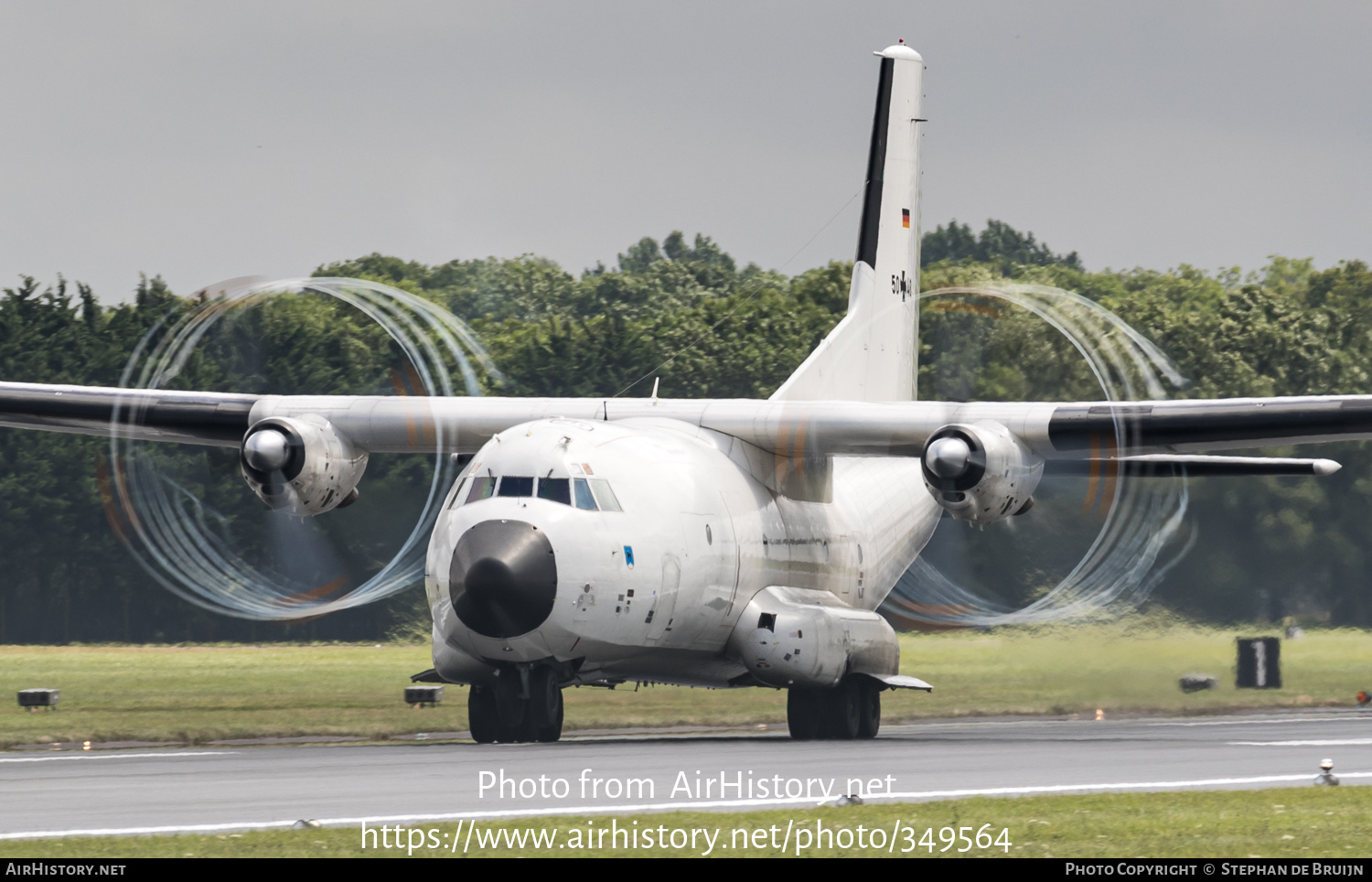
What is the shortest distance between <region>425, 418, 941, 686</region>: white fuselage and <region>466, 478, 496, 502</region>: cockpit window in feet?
0.21

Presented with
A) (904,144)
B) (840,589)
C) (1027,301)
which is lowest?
(840,589)

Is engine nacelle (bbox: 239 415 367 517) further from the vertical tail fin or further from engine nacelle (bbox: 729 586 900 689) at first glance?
the vertical tail fin

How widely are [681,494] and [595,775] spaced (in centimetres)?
490

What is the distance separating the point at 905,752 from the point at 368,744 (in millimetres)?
6291

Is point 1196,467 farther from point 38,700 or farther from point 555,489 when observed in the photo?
point 38,700

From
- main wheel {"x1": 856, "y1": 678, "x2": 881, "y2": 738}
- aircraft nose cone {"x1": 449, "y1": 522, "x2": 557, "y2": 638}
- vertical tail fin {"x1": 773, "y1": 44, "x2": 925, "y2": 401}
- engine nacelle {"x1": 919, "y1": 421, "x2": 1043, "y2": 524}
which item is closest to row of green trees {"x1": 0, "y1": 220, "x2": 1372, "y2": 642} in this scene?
vertical tail fin {"x1": 773, "y1": 44, "x2": 925, "y2": 401}

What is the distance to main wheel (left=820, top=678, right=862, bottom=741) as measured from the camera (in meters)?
22.5

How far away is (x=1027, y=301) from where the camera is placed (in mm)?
23672

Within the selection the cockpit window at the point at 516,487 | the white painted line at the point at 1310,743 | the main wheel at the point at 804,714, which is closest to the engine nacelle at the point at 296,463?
the cockpit window at the point at 516,487

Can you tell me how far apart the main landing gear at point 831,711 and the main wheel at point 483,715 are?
3.53 m

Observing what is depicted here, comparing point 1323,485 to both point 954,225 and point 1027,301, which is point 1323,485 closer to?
point 1027,301

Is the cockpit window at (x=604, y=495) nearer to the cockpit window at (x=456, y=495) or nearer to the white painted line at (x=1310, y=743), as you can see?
the cockpit window at (x=456, y=495)

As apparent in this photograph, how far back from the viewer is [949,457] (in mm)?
20500

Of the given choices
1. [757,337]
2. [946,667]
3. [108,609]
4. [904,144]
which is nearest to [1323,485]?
[946,667]
